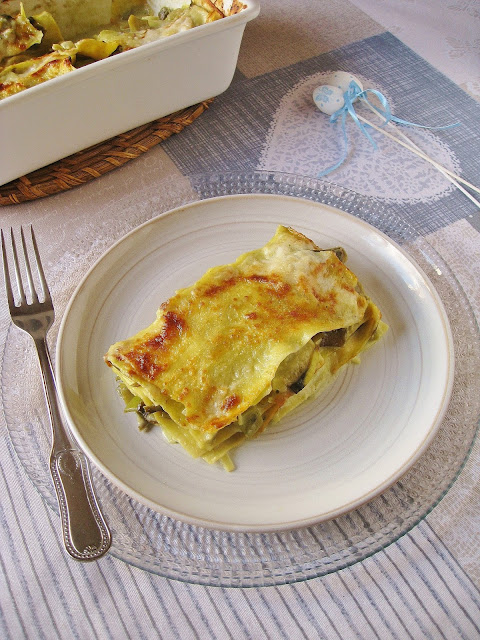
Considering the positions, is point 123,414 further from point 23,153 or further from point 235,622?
point 23,153

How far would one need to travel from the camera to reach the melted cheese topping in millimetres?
1008

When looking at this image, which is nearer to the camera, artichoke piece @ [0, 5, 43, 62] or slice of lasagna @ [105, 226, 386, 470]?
slice of lasagna @ [105, 226, 386, 470]

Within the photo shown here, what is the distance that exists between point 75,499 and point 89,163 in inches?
37.6

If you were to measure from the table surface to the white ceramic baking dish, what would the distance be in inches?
4.7

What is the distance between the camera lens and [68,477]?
105 cm

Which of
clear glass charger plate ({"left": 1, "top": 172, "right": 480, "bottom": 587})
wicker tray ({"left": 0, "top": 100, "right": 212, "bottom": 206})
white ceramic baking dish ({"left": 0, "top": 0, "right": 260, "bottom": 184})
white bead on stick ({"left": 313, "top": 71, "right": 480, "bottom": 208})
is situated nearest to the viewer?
clear glass charger plate ({"left": 1, "top": 172, "right": 480, "bottom": 587})

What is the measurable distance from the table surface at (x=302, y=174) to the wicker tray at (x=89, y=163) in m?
0.03

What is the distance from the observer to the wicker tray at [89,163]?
158cm

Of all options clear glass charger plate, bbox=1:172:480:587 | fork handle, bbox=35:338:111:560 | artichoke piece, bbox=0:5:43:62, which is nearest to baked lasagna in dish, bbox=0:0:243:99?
artichoke piece, bbox=0:5:43:62

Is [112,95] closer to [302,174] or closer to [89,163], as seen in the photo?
[89,163]

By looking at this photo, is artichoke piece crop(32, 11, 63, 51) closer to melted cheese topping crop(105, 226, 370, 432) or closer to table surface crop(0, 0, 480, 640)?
table surface crop(0, 0, 480, 640)

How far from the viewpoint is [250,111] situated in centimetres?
183

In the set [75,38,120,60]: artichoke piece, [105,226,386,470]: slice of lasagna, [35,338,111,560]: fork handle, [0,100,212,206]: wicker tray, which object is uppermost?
[75,38,120,60]: artichoke piece

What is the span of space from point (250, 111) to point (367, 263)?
77cm
